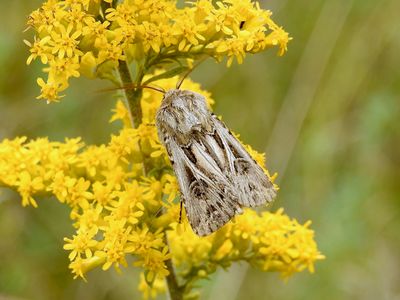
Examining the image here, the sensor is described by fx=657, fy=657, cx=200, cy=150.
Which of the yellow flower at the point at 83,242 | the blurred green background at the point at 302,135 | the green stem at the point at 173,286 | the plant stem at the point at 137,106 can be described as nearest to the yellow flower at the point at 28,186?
the yellow flower at the point at 83,242

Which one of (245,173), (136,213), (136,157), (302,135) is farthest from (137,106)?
(302,135)

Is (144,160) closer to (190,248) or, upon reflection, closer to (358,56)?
(190,248)

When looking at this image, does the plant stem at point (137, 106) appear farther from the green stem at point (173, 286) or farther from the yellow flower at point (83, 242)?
the yellow flower at point (83, 242)

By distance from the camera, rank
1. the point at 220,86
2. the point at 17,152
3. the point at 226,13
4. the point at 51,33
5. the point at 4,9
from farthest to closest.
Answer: the point at 220,86
the point at 4,9
the point at 17,152
the point at 226,13
the point at 51,33

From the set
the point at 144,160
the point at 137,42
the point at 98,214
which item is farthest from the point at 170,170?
the point at 137,42

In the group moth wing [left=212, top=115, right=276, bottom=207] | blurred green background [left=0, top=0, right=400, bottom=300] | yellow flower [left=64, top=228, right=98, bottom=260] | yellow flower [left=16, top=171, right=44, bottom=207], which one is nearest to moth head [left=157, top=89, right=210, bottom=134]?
moth wing [left=212, top=115, right=276, bottom=207]

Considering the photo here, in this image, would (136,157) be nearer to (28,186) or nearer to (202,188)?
(202,188)

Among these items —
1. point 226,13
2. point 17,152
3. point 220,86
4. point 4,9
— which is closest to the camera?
point 226,13

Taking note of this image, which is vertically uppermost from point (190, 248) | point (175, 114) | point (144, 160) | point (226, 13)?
point (226, 13)

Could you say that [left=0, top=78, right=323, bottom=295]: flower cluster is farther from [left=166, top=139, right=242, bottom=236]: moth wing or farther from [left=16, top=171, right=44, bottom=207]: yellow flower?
[left=166, top=139, right=242, bottom=236]: moth wing
